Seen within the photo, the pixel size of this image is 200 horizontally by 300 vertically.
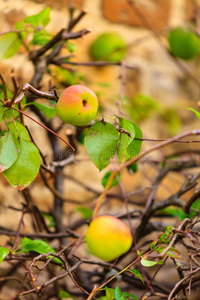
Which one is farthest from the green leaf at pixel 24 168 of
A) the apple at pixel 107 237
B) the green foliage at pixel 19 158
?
the apple at pixel 107 237

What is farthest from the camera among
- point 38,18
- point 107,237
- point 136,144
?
point 38,18

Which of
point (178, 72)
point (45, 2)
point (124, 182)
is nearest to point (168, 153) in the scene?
point (124, 182)

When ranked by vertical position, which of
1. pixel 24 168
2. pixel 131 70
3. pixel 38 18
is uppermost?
pixel 38 18

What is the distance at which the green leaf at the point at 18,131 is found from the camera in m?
0.38

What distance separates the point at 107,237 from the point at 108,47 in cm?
65

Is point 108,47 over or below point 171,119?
over

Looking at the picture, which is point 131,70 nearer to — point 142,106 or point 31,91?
point 142,106

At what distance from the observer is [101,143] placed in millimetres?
391

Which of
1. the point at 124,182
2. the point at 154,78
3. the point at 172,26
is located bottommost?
the point at 124,182

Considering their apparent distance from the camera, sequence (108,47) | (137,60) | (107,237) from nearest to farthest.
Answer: (107,237) < (108,47) < (137,60)

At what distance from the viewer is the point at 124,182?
85 centimetres

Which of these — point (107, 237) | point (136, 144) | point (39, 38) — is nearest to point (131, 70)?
point (39, 38)

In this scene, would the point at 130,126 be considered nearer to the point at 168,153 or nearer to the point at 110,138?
the point at 110,138

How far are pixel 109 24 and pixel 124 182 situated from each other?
17.9 inches
